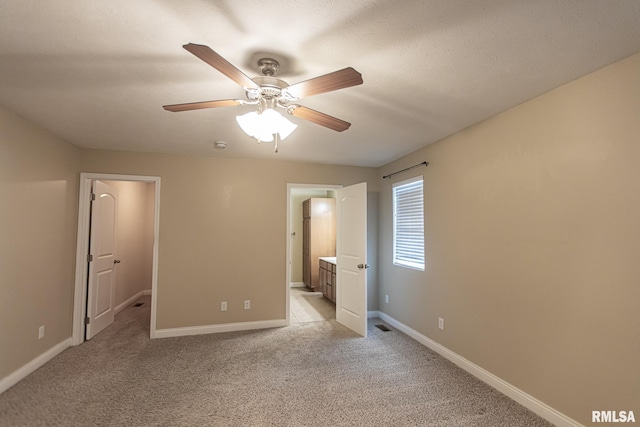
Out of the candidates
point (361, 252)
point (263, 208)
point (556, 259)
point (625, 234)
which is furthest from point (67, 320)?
point (625, 234)

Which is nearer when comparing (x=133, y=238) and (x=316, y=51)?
(x=316, y=51)

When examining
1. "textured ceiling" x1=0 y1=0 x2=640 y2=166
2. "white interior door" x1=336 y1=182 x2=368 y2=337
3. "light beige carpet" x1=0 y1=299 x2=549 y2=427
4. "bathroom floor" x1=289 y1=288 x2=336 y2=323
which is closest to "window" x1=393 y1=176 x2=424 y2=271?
"white interior door" x1=336 y1=182 x2=368 y2=337

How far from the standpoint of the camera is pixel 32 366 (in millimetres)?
2801

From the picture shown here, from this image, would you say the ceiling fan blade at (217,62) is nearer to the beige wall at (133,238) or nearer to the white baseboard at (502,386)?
the white baseboard at (502,386)

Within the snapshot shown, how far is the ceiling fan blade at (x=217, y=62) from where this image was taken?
1171 millimetres

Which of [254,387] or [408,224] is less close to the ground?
[408,224]

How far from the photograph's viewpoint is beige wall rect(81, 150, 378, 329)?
3830 millimetres

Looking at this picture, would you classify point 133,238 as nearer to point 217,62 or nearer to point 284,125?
point 284,125

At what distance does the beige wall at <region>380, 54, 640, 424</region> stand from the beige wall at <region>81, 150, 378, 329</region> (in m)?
2.29

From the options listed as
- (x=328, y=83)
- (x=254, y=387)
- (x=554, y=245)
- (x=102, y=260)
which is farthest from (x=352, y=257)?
(x=102, y=260)

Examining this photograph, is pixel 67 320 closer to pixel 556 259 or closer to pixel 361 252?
pixel 361 252

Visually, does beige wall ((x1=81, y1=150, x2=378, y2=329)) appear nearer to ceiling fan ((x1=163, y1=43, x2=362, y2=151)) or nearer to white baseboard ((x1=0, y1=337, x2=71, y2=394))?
white baseboard ((x1=0, y1=337, x2=71, y2=394))

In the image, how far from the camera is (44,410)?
7.30 ft

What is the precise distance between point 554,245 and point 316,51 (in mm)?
2150
